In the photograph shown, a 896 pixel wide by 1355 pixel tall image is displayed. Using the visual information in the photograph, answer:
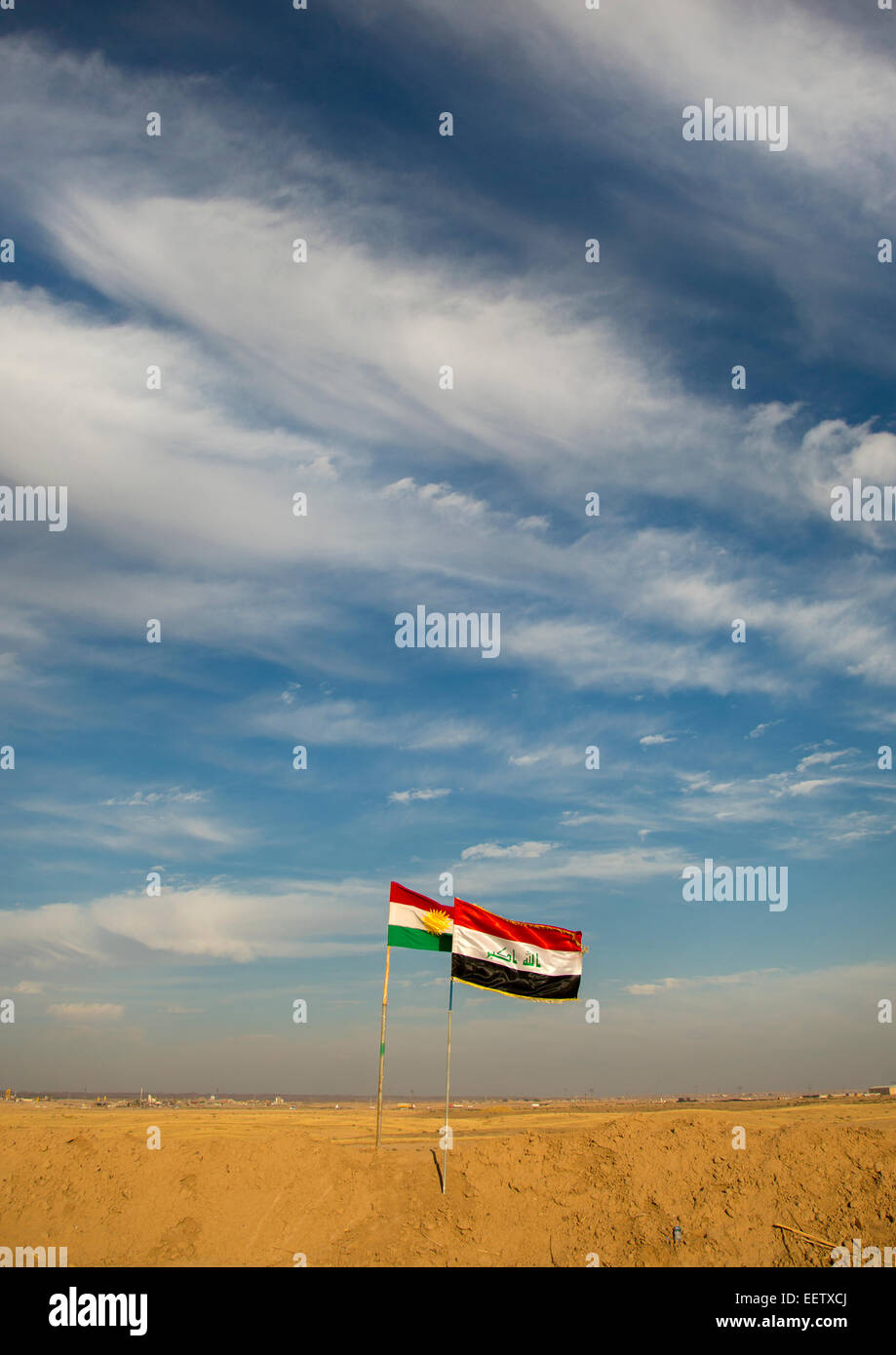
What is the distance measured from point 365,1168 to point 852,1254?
12794mm

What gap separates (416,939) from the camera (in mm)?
27859

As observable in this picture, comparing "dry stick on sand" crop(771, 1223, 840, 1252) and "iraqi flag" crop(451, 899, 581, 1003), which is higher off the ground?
"iraqi flag" crop(451, 899, 581, 1003)

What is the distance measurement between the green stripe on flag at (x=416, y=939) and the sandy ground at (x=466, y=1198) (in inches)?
236

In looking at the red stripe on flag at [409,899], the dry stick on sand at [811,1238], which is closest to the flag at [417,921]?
the red stripe on flag at [409,899]

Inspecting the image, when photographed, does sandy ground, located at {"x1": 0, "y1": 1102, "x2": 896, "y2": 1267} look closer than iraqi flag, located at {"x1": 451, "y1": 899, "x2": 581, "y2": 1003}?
Yes

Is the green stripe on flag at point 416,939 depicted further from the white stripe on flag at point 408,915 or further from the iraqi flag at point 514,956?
the iraqi flag at point 514,956

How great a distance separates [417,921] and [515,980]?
12.0 feet

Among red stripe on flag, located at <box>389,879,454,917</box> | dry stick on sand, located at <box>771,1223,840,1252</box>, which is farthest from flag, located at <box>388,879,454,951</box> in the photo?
dry stick on sand, located at <box>771,1223,840,1252</box>

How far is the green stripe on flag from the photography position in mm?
27469

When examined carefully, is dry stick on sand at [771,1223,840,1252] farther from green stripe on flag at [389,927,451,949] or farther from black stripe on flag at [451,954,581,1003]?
green stripe on flag at [389,927,451,949]

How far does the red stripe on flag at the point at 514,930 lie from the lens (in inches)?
1042

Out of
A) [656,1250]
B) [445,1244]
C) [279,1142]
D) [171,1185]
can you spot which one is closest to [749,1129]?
[656,1250]

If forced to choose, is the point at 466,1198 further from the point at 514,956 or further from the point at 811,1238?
the point at 811,1238
